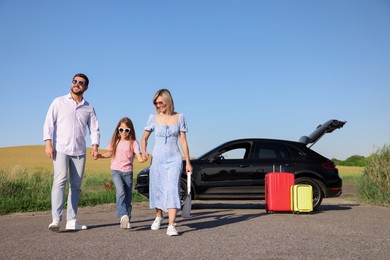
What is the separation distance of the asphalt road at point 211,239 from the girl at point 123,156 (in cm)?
57

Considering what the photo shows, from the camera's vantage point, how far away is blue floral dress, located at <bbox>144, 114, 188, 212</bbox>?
23.0ft

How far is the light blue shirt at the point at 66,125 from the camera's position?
7.22 meters

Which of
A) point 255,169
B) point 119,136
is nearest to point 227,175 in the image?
point 255,169

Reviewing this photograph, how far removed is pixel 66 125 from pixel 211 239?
277 centimetres

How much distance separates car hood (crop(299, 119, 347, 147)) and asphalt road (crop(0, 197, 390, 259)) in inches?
247

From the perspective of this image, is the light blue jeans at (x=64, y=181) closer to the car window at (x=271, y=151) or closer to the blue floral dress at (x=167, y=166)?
the blue floral dress at (x=167, y=166)

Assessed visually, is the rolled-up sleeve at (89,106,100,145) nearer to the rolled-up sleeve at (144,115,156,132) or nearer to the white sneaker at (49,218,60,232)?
the rolled-up sleeve at (144,115,156,132)

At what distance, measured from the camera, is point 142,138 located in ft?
23.9

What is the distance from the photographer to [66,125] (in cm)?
729

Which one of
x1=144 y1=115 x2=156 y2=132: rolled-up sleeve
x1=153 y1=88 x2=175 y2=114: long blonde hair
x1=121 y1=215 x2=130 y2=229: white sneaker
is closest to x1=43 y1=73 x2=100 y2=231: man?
x1=121 y1=215 x2=130 y2=229: white sneaker

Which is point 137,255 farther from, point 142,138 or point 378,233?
point 378,233

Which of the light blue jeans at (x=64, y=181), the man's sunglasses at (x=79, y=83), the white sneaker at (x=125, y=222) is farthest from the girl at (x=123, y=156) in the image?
the man's sunglasses at (x=79, y=83)

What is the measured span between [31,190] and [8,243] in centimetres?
856

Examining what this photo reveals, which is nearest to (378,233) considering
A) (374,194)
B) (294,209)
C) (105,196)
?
(294,209)
